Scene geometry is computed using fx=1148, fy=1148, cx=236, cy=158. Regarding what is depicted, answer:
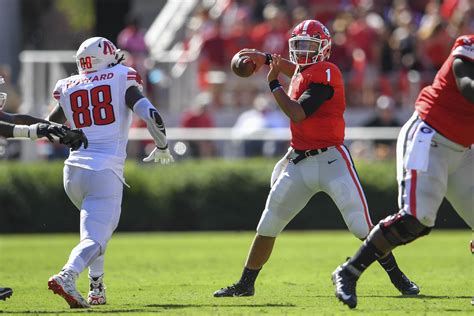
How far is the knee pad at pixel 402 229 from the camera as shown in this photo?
8.38 metres

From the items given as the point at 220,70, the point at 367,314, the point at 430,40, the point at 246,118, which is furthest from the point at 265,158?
the point at 367,314

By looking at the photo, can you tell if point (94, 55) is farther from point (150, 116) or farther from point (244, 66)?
point (244, 66)

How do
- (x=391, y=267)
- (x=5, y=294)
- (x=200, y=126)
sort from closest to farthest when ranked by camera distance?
(x=5, y=294) < (x=391, y=267) < (x=200, y=126)

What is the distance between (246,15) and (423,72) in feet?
11.8

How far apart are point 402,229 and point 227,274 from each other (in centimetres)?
370

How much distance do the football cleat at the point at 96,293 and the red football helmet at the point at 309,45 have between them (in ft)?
8.18

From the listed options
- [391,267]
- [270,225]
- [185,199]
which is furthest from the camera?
[185,199]

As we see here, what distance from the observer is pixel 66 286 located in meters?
8.64

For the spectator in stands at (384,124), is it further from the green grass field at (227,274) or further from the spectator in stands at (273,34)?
the spectator in stands at (273,34)

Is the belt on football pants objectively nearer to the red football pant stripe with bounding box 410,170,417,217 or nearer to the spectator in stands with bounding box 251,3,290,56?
the red football pant stripe with bounding box 410,170,417,217

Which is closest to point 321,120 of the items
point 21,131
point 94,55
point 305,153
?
point 305,153

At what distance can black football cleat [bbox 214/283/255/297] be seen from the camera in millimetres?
9758

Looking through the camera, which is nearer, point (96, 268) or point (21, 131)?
point (21, 131)

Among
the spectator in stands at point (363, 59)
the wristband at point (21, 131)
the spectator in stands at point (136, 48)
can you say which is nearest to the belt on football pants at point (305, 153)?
the wristband at point (21, 131)
